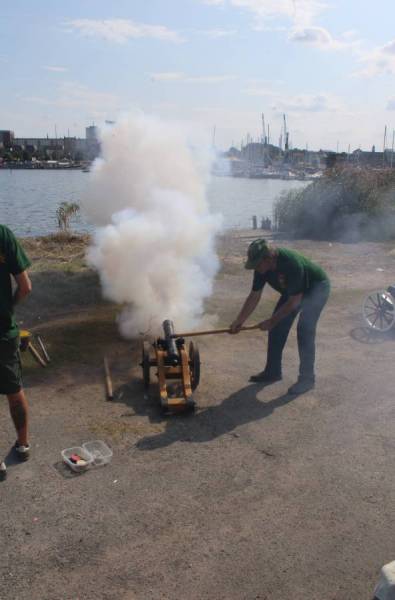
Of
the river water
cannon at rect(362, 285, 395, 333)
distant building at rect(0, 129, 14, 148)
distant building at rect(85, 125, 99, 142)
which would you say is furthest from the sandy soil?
distant building at rect(0, 129, 14, 148)

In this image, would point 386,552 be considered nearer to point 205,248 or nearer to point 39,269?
point 205,248

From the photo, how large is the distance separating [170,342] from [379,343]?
10.4 feet

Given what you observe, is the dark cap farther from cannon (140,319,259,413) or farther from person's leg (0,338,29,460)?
person's leg (0,338,29,460)

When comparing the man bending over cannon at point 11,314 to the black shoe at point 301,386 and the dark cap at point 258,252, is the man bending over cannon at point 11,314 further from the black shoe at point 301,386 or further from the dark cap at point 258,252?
the black shoe at point 301,386

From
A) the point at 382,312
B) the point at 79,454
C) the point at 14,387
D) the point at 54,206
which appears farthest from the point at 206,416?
the point at 54,206

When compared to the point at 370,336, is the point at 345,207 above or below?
above

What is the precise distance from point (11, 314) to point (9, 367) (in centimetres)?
38

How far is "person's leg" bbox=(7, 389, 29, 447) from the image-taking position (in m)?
4.02

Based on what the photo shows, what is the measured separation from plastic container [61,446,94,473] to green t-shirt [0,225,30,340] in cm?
100

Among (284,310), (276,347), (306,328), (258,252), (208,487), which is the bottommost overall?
(208,487)

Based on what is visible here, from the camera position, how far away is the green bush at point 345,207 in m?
16.8

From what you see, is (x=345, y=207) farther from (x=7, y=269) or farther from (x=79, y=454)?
(x=7, y=269)

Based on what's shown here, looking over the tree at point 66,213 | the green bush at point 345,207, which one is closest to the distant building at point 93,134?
the tree at point 66,213

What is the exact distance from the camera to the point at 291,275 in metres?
5.34
